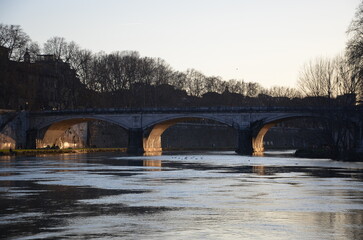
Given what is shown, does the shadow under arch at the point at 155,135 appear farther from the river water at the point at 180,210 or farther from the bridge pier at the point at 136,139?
the river water at the point at 180,210

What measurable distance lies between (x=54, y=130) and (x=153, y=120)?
18.5 meters

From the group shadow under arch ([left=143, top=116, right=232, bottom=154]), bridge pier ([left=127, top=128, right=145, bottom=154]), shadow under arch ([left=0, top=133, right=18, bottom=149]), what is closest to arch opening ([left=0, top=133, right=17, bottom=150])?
shadow under arch ([left=0, top=133, right=18, bottom=149])

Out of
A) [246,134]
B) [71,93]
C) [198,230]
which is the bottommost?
[198,230]

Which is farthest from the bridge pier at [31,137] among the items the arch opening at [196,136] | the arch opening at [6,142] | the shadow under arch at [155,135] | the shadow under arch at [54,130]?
the arch opening at [196,136]

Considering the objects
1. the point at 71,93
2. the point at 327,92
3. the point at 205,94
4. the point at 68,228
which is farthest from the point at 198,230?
the point at 205,94

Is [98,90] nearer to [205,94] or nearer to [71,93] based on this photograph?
[71,93]

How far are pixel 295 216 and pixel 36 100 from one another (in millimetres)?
94092

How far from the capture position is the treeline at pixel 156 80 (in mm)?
72750

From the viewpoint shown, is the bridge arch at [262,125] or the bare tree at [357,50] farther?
the bridge arch at [262,125]

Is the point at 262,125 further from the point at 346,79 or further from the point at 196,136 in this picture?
the point at 196,136

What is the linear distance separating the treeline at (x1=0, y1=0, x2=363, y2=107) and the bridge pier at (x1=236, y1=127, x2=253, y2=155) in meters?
9.02

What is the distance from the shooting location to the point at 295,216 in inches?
693

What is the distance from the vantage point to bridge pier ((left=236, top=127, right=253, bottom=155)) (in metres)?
91.2

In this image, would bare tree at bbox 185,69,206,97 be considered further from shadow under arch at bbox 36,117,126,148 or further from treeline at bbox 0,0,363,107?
shadow under arch at bbox 36,117,126,148
